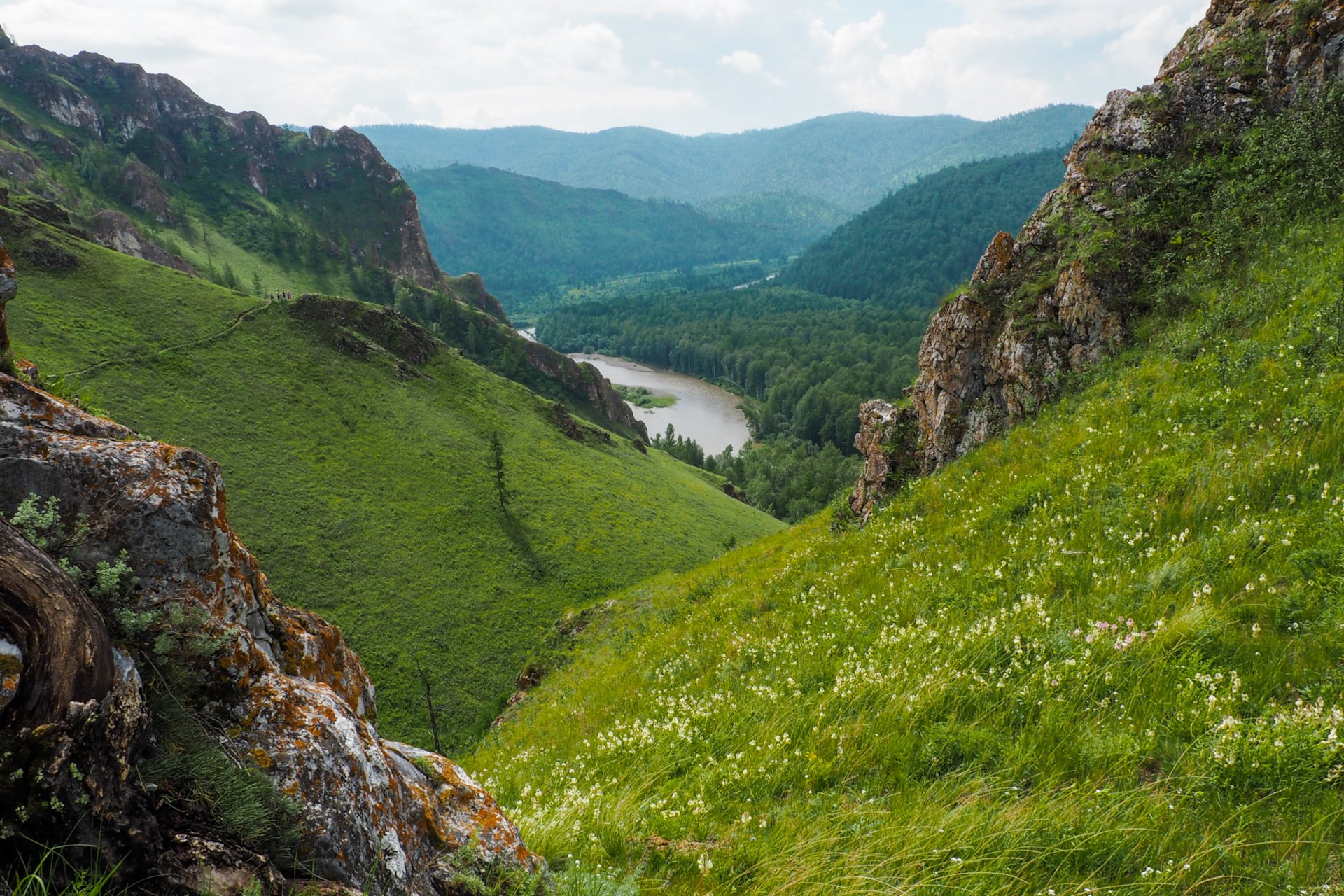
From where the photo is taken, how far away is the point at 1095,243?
19844mm

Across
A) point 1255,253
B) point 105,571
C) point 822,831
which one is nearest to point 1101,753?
point 822,831

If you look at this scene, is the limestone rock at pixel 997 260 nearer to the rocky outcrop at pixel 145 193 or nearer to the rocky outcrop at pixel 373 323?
the rocky outcrop at pixel 373 323

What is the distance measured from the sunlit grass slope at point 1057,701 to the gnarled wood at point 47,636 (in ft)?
11.7

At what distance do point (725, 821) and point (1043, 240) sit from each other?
24.1 m

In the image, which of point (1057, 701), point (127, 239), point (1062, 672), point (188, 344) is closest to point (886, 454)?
point (1062, 672)

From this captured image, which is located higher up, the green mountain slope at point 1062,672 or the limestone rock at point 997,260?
the limestone rock at point 997,260

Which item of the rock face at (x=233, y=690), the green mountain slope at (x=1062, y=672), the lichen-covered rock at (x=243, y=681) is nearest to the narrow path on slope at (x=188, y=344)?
the lichen-covered rock at (x=243, y=681)

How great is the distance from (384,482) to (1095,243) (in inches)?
2777

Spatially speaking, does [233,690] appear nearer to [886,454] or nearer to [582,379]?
[886,454]

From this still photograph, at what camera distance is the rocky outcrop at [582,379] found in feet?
470

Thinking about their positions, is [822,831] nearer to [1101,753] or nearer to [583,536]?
[1101,753]

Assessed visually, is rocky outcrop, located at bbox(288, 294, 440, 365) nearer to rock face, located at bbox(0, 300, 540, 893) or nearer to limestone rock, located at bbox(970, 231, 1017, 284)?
limestone rock, located at bbox(970, 231, 1017, 284)

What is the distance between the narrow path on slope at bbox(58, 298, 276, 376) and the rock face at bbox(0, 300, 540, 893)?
232 ft

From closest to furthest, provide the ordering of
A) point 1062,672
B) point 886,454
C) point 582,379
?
point 1062,672 → point 886,454 → point 582,379
